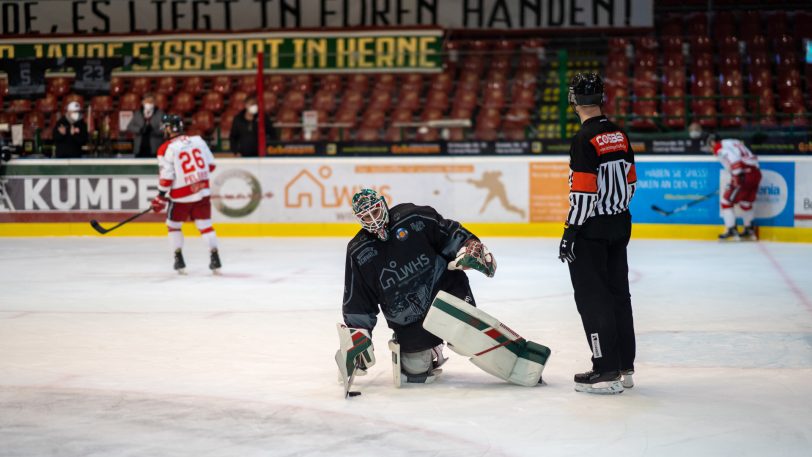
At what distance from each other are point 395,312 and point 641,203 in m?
9.41

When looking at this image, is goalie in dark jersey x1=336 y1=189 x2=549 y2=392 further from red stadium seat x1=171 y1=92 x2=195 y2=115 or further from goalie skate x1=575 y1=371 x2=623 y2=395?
red stadium seat x1=171 y1=92 x2=195 y2=115

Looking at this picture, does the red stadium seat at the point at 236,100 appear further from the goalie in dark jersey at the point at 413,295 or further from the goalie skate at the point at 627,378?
the goalie skate at the point at 627,378

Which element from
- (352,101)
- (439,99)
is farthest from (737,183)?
(352,101)

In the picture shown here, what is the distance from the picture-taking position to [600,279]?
16.8ft

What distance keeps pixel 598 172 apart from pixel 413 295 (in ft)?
3.44

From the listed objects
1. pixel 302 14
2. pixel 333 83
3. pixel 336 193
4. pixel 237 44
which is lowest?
pixel 336 193

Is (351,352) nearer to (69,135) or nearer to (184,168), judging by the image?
(184,168)

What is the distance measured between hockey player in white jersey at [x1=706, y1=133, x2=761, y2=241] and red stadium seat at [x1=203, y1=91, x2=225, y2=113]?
786cm

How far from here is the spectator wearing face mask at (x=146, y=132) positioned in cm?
1489

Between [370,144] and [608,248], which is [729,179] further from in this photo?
[608,248]

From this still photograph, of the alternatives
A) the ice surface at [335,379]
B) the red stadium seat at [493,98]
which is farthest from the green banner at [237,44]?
the ice surface at [335,379]

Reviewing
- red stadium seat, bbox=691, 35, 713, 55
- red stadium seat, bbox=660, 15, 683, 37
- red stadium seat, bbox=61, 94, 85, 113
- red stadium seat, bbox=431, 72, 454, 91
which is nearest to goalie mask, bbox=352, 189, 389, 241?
red stadium seat, bbox=61, 94, 85, 113

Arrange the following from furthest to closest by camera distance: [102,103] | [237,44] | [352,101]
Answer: [237,44], [352,101], [102,103]

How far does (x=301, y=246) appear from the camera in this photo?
529 inches
